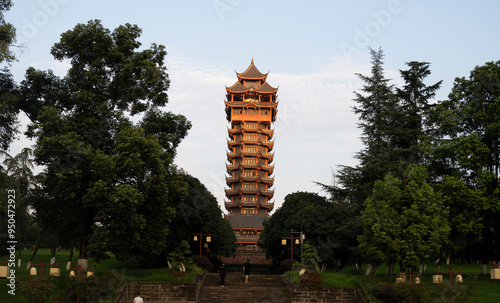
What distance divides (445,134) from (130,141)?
19329mm

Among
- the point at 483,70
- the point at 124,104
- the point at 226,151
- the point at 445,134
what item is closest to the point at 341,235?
the point at 445,134

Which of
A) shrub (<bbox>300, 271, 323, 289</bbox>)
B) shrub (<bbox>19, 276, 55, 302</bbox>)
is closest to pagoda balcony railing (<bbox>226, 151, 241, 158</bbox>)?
shrub (<bbox>300, 271, 323, 289</bbox>)

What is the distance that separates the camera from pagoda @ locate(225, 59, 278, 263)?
80.2 metres

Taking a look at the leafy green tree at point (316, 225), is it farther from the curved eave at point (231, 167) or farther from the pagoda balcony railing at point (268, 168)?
the curved eave at point (231, 167)

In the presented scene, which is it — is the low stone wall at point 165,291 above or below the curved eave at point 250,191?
below

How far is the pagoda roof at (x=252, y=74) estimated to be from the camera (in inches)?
3356

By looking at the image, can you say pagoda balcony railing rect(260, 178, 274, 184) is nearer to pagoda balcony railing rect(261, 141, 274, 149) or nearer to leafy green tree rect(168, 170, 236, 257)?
pagoda balcony railing rect(261, 141, 274, 149)

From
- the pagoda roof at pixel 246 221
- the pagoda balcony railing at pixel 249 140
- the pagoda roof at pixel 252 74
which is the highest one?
the pagoda roof at pixel 252 74

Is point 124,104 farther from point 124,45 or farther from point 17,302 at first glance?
point 17,302

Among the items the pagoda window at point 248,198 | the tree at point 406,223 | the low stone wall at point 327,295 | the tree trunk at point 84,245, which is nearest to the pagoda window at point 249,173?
the pagoda window at point 248,198

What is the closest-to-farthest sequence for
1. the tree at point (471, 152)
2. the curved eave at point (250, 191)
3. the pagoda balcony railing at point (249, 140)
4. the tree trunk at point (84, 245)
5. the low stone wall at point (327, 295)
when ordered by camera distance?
the low stone wall at point (327, 295) < the tree trunk at point (84, 245) < the tree at point (471, 152) < the curved eave at point (250, 191) < the pagoda balcony railing at point (249, 140)

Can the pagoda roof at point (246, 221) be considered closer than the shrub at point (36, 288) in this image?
No

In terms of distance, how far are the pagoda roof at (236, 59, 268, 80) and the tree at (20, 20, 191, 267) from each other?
55.3 meters

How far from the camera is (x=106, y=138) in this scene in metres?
27.8
